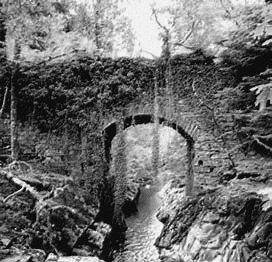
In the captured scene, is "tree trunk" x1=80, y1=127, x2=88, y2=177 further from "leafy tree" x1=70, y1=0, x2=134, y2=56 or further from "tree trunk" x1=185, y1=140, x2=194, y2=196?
"leafy tree" x1=70, y1=0, x2=134, y2=56

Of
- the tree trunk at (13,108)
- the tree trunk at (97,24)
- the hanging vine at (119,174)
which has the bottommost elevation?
the hanging vine at (119,174)

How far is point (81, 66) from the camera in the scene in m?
7.30

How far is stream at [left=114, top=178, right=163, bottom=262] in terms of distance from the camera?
673cm

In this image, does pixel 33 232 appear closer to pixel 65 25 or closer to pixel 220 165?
pixel 220 165

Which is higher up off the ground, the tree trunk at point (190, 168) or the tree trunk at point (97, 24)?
the tree trunk at point (97, 24)

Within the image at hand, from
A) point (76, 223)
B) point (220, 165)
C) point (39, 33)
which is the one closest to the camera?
point (76, 223)

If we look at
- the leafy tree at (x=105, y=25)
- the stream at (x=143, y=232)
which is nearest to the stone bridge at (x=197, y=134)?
the stream at (x=143, y=232)

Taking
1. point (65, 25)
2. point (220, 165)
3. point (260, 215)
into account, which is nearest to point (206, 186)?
point (220, 165)

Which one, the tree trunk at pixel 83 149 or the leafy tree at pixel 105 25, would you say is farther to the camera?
the leafy tree at pixel 105 25

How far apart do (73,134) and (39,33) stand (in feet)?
7.34

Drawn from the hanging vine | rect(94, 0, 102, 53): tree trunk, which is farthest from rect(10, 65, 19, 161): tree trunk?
rect(94, 0, 102, 53): tree trunk

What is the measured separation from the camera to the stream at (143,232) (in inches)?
265

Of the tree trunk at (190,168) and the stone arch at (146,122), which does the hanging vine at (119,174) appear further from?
the tree trunk at (190,168)

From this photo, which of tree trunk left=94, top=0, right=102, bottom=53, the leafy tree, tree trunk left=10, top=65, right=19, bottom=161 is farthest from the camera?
tree trunk left=94, top=0, right=102, bottom=53
